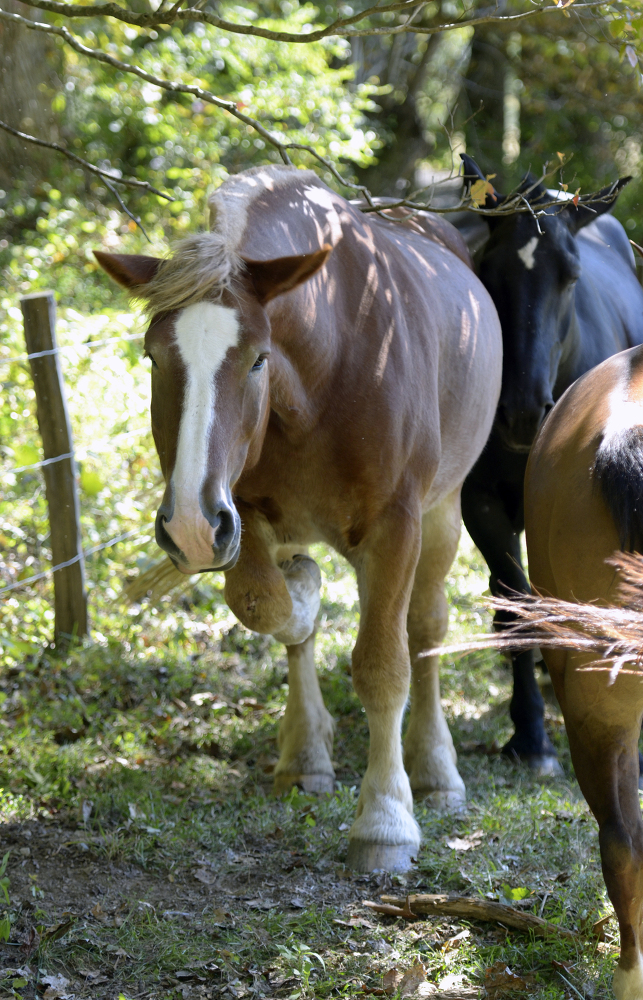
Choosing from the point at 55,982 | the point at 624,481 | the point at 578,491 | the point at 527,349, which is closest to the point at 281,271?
→ the point at 578,491

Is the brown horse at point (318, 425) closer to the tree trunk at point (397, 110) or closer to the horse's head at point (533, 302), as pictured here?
the horse's head at point (533, 302)

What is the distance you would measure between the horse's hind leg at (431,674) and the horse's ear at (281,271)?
180 cm

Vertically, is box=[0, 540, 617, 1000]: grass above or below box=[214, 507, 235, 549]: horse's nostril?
below

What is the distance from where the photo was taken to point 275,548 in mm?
3537

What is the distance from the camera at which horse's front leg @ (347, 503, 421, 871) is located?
3.15 m

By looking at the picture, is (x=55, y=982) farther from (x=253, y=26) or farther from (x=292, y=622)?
(x=253, y=26)

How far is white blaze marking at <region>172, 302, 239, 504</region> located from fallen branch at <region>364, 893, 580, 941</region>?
1.50 m

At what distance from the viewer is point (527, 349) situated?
4172 mm

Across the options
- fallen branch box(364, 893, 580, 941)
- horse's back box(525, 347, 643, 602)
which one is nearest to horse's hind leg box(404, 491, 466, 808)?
fallen branch box(364, 893, 580, 941)

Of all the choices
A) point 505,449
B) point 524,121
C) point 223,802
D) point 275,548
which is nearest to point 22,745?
point 223,802

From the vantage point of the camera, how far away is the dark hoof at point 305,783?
149 inches

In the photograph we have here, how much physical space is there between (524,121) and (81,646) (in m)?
12.6

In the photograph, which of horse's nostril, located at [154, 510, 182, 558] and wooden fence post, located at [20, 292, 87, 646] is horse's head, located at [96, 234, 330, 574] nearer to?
horse's nostril, located at [154, 510, 182, 558]

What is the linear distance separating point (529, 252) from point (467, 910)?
2976 millimetres
